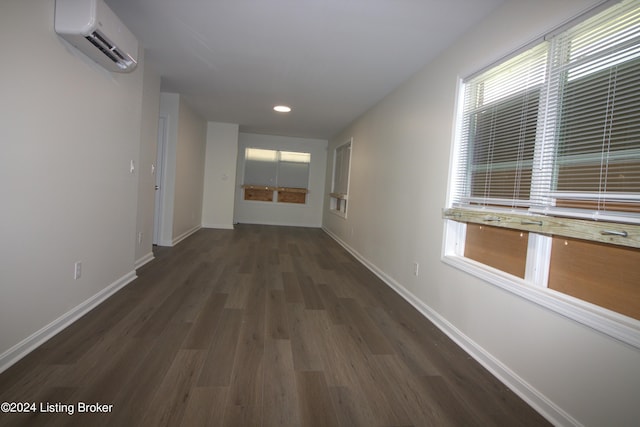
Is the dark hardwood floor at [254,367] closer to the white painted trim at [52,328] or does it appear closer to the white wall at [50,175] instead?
the white painted trim at [52,328]

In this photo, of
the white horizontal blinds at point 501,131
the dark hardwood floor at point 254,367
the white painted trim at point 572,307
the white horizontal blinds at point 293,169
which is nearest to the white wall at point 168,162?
the dark hardwood floor at point 254,367

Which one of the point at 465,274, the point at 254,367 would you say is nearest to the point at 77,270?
the point at 254,367

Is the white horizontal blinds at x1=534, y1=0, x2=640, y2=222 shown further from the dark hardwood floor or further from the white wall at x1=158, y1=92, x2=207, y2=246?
the white wall at x1=158, y1=92, x2=207, y2=246

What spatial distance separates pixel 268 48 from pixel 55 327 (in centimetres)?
280

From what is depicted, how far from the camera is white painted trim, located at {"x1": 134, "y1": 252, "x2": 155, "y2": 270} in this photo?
Result: 13.4 ft

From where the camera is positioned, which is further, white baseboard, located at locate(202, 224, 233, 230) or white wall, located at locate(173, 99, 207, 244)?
white baseboard, located at locate(202, 224, 233, 230)

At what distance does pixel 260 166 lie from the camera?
30.8 ft

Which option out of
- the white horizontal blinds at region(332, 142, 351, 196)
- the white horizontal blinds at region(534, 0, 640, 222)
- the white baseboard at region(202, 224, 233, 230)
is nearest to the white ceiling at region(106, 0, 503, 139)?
the white horizontal blinds at region(534, 0, 640, 222)

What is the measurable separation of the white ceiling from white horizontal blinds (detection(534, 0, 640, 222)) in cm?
83

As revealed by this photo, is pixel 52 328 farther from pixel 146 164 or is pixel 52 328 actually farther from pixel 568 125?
pixel 568 125

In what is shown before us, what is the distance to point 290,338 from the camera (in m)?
2.48

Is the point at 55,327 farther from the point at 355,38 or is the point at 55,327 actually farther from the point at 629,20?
the point at 629,20

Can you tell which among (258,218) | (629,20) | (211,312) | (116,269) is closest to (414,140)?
(629,20)

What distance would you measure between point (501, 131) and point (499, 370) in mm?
1525
